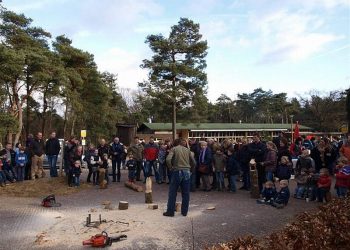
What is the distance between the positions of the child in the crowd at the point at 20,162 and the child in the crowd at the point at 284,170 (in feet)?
29.4

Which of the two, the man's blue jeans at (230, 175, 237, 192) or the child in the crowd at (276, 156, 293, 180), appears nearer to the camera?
the child in the crowd at (276, 156, 293, 180)

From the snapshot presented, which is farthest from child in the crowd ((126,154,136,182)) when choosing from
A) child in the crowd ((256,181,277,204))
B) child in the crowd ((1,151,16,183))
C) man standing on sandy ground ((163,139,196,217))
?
man standing on sandy ground ((163,139,196,217))

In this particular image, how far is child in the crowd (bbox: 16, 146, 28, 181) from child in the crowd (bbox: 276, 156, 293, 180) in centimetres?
896

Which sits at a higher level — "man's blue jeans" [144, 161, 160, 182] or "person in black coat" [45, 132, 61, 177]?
"person in black coat" [45, 132, 61, 177]

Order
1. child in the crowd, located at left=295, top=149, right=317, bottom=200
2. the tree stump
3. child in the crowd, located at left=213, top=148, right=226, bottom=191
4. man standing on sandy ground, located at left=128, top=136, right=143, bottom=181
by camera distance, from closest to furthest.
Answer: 1. child in the crowd, located at left=295, top=149, right=317, bottom=200
2. the tree stump
3. child in the crowd, located at left=213, top=148, right=226, bottom=191
4. man standing on sandy ground, located at left=128, top=136, right=143, bottom=181

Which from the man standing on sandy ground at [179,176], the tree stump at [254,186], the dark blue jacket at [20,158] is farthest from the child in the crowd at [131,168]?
the man standing on sandy ground at [179,176]

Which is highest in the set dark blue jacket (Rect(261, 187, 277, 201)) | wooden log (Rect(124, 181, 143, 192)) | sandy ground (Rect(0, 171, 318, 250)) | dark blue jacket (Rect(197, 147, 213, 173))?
dark blue jacket (Rect(197, 147, 213, 173))

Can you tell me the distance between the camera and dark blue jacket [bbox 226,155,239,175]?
12.7 metres

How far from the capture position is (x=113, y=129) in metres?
49.9

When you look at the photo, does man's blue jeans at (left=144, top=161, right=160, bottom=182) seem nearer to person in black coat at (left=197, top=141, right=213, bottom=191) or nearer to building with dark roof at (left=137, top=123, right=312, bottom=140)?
person in black coat at (left=197, top=141, right=213, bottom=191)

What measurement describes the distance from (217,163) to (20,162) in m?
7.13

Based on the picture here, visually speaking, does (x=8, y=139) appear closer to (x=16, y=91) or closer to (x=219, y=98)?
(x=16, y=91)

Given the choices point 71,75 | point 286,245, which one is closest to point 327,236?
point 286,245

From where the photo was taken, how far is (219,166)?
12898mm
